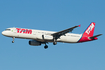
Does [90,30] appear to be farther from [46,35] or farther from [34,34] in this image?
[34,34]

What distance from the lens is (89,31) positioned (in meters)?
78.4

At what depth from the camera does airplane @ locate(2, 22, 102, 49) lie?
2571 inches

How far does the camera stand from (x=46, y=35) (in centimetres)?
6788

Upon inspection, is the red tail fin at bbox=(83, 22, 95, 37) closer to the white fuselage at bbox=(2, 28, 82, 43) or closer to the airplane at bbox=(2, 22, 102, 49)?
the airplane at bbox=(2, 22, 102, 49)

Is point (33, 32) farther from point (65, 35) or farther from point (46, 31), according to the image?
point (65, 35)

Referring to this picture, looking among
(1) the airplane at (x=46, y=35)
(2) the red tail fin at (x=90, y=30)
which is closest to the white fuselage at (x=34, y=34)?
(1) the airplane at (x=46, y=35)

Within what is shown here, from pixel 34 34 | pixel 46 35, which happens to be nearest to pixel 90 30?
pixel 46 35

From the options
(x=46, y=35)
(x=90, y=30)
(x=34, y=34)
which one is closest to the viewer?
(x=34, y=34)

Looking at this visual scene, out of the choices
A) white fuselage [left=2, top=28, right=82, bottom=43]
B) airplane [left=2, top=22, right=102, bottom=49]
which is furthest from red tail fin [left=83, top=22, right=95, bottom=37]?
white fuselage [left=2, top=28, right=82, bottom=43]

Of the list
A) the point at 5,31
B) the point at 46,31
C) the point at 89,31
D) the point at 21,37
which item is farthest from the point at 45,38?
the point at 89,31

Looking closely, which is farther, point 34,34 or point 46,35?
point 46,35

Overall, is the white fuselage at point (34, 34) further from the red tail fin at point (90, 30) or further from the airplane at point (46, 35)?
the red tail fin at point (90, 30)

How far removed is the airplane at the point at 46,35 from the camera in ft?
214

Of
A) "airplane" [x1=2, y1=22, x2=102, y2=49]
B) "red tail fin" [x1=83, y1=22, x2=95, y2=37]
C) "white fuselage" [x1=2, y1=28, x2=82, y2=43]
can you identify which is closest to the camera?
"white fuselage" [x1=2, y1=28, x2=82, y2=43]
